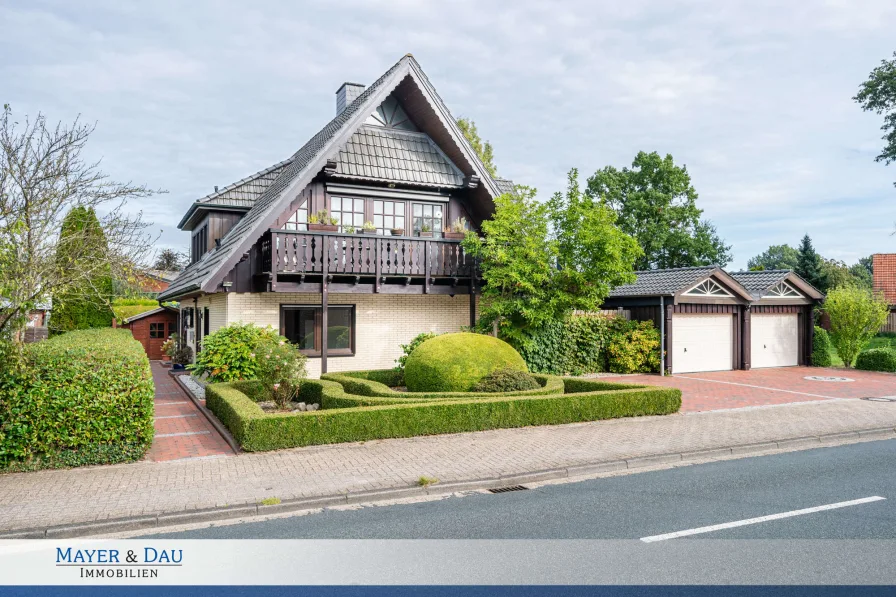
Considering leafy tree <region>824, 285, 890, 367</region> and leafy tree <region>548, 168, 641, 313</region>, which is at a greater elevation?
leafy tree <region>548, 168, 641, 313</region>

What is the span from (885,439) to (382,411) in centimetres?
881

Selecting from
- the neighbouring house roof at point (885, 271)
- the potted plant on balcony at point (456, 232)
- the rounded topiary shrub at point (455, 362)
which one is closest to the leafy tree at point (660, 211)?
the neighbouring house roof at point (885, 271)

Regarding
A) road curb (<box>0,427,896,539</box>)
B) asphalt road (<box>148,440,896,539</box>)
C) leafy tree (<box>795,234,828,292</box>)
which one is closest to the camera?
asphalt road (<box>148,440,896,539</box>)

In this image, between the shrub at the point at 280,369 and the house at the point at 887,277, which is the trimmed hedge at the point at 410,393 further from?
the house at the point at 887,277

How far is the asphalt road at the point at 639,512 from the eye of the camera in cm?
646

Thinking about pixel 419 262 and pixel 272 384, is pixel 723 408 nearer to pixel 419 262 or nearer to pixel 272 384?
pixel 419 262

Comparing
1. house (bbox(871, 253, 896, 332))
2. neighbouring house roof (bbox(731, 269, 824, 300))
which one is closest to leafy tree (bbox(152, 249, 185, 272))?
neighbouring house roof (bbox(731, 269, 824, 300))

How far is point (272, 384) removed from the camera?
1370cm

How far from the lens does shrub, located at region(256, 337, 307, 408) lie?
43.5ft

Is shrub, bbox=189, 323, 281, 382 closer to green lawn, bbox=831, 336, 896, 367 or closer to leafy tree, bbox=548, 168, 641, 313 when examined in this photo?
leafy tree, bbox=548, 168, 641, 313

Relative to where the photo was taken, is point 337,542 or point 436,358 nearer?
point 337,542

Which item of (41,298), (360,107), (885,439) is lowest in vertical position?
(885,439)

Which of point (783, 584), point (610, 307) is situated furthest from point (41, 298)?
point (610, 307)

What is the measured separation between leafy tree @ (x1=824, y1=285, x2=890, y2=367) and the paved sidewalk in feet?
42.0
